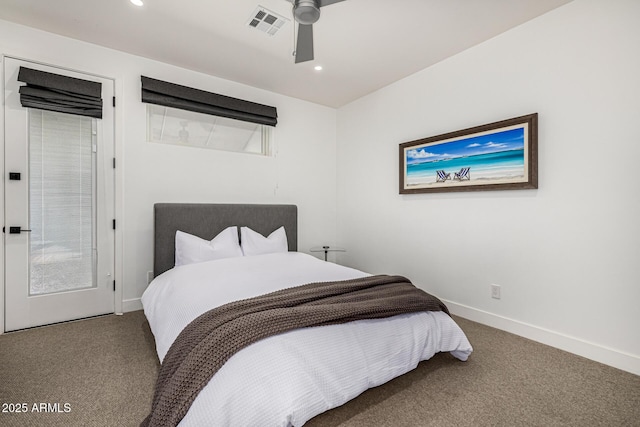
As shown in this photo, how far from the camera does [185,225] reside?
3.25 m

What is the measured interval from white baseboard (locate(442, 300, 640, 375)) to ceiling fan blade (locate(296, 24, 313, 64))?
280 centimetres

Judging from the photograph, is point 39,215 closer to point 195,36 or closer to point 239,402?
point 195,36

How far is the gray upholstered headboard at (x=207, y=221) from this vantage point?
313 centimetres

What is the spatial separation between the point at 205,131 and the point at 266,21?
1581mm

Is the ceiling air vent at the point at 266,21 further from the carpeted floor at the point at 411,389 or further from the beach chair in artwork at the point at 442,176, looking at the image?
the carpeted floor at the point at 411,389

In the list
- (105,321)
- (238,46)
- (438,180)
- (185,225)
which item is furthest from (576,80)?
(105,321)

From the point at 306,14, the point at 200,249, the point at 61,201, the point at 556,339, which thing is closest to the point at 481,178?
the point at 556,339

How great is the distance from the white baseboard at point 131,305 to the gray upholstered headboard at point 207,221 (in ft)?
1.31

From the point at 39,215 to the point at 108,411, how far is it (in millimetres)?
2075

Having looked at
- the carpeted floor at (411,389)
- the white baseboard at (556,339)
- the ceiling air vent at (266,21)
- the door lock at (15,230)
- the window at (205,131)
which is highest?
the ceiling air vent at (266,21)

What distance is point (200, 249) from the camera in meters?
3.03

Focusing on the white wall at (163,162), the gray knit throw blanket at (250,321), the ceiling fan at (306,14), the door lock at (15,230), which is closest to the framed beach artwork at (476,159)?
the gray knit throw blanket at (250,321)

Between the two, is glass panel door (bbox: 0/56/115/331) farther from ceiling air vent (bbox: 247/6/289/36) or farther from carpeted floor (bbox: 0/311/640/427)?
ceiling air vent (bbox: 247/6/289/36)

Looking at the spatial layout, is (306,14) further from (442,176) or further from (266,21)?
(442,176)
